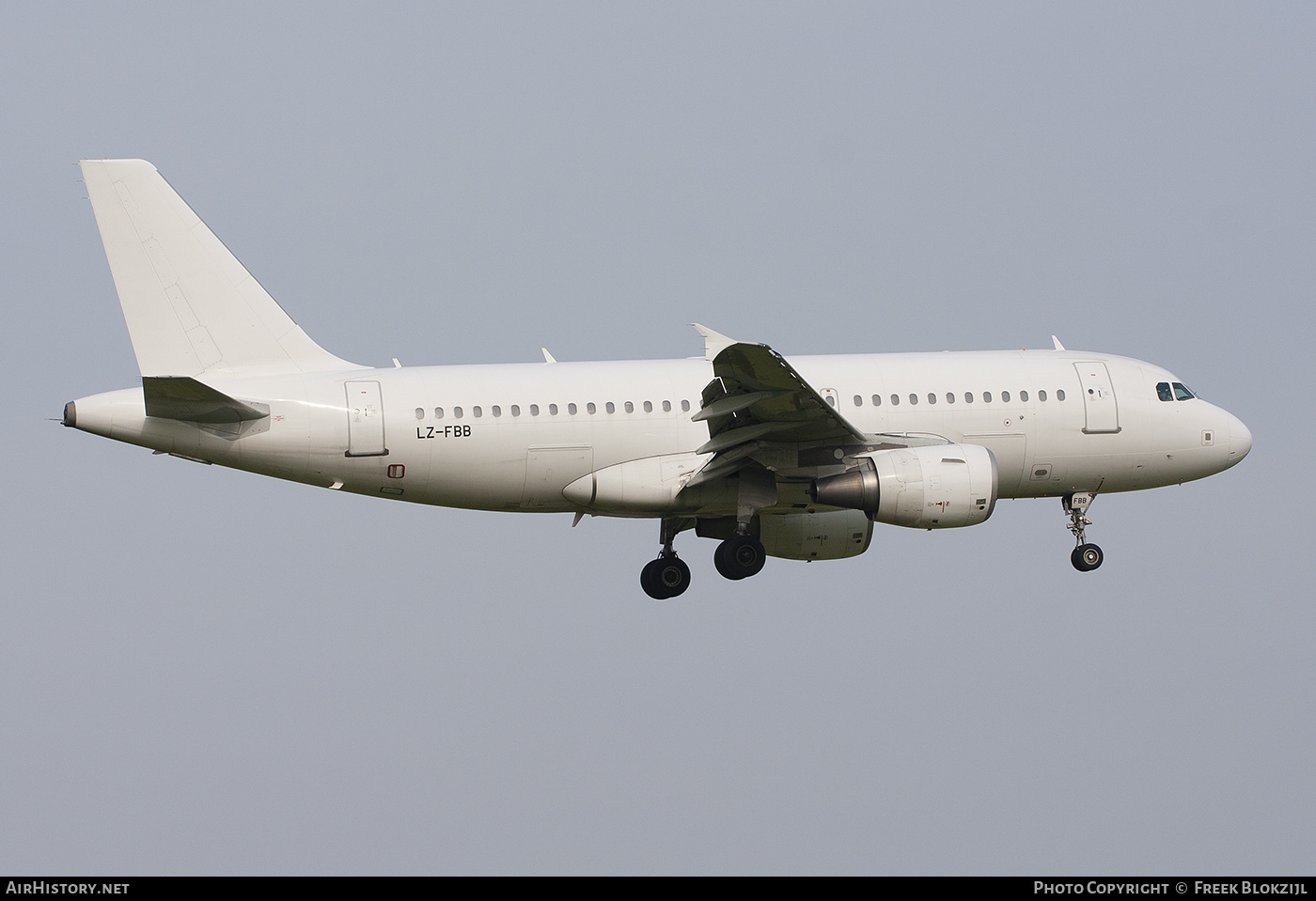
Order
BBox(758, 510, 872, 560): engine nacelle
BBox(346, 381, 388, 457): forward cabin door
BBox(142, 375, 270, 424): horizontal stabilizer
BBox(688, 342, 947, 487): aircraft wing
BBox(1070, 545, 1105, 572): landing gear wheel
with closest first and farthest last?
BBox(688, 342, 947, 487): aircraft wing
BBox(142, 375, 270, 424): horizontal stabilizer
BBox(346, 381, 388, 457): forward cabin door
BBox(758, 510, 872, 560): engine nacelle
BBox(1070, 545, 1105, 572): landing gear wheel

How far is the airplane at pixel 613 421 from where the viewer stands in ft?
107

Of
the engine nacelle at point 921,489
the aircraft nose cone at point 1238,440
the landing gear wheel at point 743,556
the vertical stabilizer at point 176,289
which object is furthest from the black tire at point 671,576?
the aircraft nose cone at point 1238,440

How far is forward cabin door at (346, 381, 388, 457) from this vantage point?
33281 mm

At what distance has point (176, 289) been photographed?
34344 mm

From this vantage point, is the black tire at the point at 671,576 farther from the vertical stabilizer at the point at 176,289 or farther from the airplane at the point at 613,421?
the vertical stabilizer at the point at 176,289

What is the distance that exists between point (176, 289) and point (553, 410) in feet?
28.2

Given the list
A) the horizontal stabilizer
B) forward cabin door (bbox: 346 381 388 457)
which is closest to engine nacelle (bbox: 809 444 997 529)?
forward cabin door (bbox: 346 381 388 457)

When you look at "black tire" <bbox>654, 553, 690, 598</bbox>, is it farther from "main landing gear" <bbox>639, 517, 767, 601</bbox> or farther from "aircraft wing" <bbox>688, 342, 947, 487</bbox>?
"aircraft wing" <bbox>688, 342, 947, 487</bbox>

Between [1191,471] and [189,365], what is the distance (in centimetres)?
2324

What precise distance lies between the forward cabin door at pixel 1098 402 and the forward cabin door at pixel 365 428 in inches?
626

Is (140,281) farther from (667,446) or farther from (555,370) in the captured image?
(667,446)

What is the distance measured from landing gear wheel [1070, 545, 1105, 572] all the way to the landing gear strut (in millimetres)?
9270

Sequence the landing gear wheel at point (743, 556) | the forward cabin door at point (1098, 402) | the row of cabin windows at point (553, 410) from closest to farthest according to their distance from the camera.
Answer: the row of cabin windows at point (553, 410) → the landing gear wheel at point (743, 556) → the forward cabin door at point (1098, 402)

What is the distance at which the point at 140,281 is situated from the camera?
3419cm
